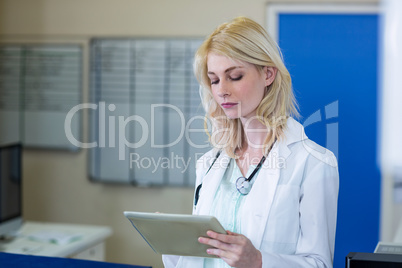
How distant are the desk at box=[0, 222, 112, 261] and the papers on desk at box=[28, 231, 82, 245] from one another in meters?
0.01

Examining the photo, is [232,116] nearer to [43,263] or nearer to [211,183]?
[211,183]

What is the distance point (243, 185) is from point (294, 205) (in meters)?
0.12

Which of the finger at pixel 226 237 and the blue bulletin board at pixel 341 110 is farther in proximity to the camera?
the blue bulletin board at pixel 341 110

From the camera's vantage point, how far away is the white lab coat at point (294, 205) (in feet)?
3.30

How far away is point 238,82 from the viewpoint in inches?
41.4

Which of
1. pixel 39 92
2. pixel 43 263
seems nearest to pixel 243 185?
pixel 43 263

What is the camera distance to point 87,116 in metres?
2.81

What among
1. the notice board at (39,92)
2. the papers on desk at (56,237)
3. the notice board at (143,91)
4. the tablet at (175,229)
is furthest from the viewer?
the notice board at (39,92)

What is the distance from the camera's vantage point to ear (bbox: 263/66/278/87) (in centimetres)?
106

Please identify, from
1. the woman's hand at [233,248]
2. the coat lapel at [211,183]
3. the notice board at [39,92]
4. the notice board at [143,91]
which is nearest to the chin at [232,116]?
the coat lapel at [211,183]

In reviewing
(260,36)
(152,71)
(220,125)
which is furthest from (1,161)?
(260,36)

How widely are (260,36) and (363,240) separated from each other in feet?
1.87

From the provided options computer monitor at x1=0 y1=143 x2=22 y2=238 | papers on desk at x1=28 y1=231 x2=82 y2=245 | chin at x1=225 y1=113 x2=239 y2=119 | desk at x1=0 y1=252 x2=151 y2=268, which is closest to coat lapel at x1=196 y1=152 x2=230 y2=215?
chin at x1=225 y1=113 x2=239 y2=119

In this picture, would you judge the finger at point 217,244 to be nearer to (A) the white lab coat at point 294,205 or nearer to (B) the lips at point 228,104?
(A) the white lab coat at point 294,205
